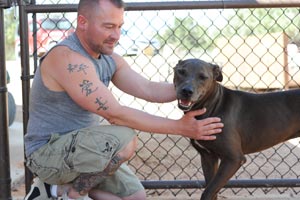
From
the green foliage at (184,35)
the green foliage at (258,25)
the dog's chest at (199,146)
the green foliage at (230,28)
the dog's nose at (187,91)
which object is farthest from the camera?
the green foliage at (258,25)

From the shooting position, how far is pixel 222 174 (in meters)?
3.72

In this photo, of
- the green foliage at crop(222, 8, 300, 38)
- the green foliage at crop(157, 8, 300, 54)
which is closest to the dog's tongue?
the green foliage at crop(157, 8, 300, 54)

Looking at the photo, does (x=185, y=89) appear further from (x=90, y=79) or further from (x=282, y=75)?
(x=282, y=75)

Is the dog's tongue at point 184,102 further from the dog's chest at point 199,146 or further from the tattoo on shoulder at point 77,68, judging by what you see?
the tattoo on shoulder at point 77,68

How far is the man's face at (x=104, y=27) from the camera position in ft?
10.7

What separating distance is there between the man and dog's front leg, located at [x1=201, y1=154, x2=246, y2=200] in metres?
0.32

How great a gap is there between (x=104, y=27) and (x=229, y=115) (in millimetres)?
1102

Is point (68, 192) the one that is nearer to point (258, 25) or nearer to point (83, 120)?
point (83, 120)

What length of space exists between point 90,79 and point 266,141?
146 cm

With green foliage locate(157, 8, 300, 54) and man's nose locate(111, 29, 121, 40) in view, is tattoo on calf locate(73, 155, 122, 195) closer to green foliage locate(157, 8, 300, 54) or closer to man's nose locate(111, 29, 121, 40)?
man's nose locate(111, 29, 121, 40)

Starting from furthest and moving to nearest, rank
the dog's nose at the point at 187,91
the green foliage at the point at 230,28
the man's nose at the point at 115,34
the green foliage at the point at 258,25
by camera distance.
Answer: the green foliage at the point at 258,25 → the green foliage at the point at 230,28 → the dog's nose at the point at 187,91 → the man's nose at the point at 115,34

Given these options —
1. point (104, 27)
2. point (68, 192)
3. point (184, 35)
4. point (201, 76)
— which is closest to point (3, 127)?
point (68, 192)

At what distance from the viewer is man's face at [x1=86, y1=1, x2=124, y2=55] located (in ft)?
10.7

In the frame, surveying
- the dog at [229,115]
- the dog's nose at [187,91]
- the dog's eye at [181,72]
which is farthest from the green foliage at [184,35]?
the dog's nose at [187,91]
